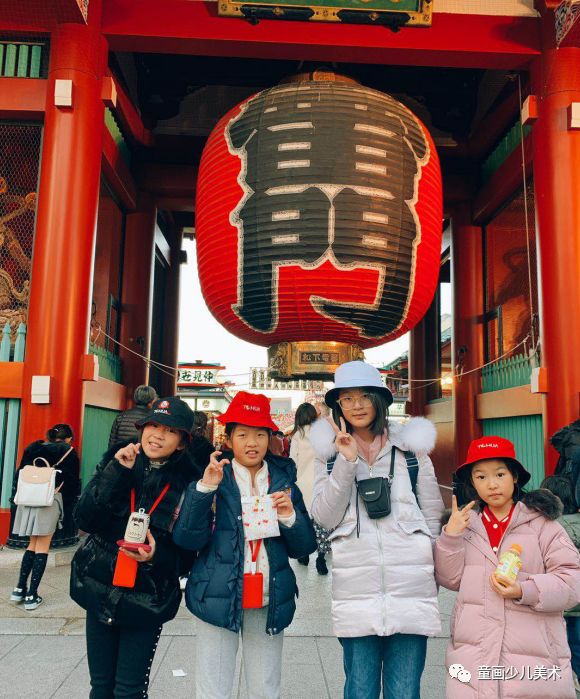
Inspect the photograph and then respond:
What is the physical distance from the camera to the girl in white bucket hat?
2.00 m

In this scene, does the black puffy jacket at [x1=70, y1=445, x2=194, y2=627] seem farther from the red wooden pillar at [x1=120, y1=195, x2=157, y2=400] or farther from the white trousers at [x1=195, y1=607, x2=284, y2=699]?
A: the red wooden pillar at [x1=120, y1=195, x2=157, y2=400]

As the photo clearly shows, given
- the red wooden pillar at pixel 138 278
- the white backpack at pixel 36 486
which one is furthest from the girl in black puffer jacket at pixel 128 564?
the red wooden pillar at pixel 138 278

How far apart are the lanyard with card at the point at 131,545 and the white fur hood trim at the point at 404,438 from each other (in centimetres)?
67

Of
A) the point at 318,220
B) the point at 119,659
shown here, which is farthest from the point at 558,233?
the point at 119,659

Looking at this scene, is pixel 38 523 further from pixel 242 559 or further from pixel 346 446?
pixel 346 446

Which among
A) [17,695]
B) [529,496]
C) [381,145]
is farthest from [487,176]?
[17,695]

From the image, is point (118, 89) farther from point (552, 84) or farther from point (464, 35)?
point (552, 84)

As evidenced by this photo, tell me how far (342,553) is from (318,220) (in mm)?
2876

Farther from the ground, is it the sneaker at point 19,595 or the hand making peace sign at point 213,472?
the hand making peace sign at point 213,472

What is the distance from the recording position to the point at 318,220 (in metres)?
4.40

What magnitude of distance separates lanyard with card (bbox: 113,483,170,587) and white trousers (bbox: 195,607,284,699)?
1.03 feet

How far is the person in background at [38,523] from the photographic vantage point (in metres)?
4.37

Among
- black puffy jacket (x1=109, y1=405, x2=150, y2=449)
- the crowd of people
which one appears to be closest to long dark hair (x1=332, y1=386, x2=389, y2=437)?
the crowd of people

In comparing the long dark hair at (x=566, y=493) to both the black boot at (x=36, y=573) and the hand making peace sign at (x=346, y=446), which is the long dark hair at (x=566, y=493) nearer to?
the hand making peace sign at (x=346, y=446)
